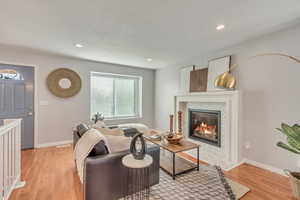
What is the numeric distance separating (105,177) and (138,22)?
2170mm

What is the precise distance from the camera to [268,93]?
250 cm

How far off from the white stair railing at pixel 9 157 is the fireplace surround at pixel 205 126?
3.41 metres

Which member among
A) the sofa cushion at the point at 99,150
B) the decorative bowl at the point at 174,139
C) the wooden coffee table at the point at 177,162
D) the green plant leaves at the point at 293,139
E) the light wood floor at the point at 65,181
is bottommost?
the light wood floor at the point at 65,181

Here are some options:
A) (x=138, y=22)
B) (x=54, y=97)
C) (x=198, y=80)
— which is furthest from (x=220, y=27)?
(x=54, y=97)

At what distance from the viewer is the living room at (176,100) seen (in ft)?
5.72

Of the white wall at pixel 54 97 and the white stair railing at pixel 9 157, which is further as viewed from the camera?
the white wall at pixel 54 97

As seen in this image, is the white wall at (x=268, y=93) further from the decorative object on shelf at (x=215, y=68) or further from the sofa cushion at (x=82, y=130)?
the sofa cushion at (x=82, y=130)

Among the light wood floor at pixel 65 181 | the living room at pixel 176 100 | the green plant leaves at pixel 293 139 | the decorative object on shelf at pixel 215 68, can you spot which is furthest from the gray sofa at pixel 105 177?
the decorative object on shelf at pixel 215 68

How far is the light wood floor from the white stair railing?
0.47 ft

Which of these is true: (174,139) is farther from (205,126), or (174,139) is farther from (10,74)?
(10,74)

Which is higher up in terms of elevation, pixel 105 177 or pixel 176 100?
pixel 176 100

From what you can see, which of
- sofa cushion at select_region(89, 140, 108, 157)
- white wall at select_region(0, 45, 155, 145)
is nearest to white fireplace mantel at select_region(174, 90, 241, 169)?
sofa cushion at select_region(89, 140, 108, 157)

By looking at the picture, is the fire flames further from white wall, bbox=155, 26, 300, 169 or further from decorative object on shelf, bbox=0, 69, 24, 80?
decorative object on shelf, bbox=0, 69, 24, 80

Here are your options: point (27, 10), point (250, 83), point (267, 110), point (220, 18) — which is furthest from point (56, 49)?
point (267, 110)
